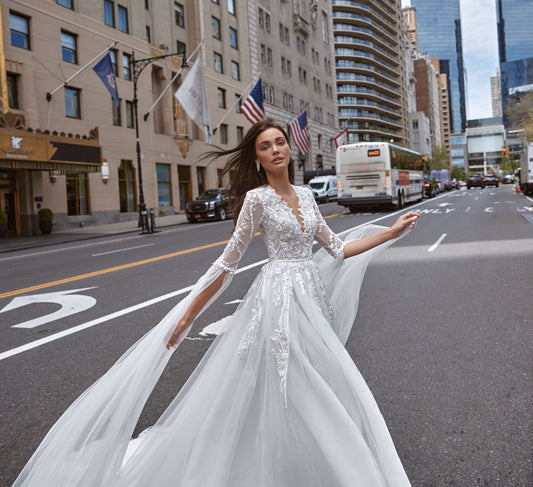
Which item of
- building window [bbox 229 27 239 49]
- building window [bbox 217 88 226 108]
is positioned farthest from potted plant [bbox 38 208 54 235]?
building window [bbox 229 27 239 49]

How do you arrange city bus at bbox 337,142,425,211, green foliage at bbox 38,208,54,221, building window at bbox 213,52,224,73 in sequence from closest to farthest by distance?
1. green foliage at bbox 38,208,54,221
2. city bus at bbox 337,142,425,211
3. building window at bbox 213,52,224,73

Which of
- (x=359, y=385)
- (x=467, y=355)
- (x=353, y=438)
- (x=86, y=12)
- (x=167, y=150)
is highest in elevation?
(x=86, y=12)

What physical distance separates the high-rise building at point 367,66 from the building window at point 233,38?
5365 cm

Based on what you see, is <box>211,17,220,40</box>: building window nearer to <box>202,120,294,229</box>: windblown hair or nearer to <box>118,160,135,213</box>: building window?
<box>118,160,135,213</box>: building window

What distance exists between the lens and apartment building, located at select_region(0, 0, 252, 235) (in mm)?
24078

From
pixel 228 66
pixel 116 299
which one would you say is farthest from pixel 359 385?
pixel 228 66

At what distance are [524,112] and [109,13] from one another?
40.1 meters

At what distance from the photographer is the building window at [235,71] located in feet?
144

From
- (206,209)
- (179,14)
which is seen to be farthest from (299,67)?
(206,209)

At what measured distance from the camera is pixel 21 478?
243 centimetres

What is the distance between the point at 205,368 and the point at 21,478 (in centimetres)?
95

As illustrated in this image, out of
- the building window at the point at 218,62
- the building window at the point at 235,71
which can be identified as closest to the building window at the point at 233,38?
the building window at the point at 235,71

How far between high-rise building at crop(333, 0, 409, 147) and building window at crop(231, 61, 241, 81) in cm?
5351

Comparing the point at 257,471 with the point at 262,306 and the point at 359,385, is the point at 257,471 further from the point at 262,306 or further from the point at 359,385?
the point at 262,306
